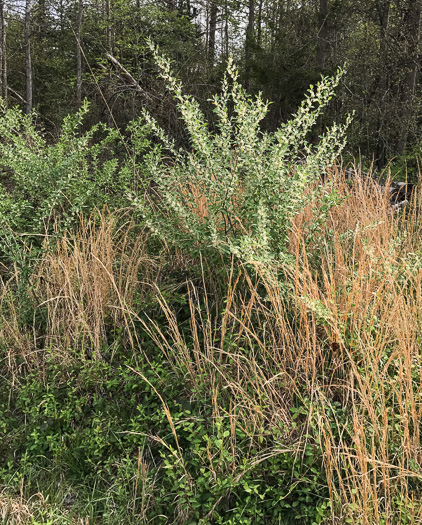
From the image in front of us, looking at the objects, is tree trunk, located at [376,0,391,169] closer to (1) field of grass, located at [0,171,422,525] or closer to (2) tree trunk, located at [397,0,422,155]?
(2) tree trunk, located at [397,0,422,155]

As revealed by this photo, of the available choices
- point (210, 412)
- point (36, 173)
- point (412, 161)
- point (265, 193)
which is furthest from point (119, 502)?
point (412, 161)

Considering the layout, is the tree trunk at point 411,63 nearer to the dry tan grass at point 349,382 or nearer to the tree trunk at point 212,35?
the tree trunk at point 212,35

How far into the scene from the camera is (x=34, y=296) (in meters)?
3.00

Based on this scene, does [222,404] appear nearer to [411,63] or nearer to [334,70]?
[334,70]

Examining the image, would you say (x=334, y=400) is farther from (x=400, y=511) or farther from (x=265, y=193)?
(x=265, y=193)

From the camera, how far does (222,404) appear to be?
2078 millimetres

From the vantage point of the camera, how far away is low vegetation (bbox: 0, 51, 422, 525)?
1.73 metres

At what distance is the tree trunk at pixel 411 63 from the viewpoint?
8.04m

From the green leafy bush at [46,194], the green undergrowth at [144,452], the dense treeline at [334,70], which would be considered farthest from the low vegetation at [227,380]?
the dense treeline at [334,70]

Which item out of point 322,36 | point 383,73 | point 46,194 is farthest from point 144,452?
point 322,36

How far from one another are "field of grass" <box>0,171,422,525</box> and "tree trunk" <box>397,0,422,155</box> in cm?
612

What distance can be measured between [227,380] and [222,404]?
0.21 metres

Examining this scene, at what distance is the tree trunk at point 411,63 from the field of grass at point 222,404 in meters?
6.12

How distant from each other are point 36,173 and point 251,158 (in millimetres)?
2182
